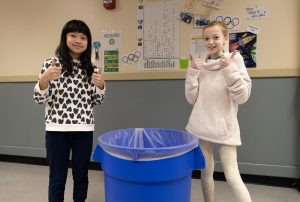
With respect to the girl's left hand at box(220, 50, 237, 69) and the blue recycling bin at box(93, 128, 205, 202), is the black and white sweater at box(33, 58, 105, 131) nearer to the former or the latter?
the blue recycling bin at box(93, 128, 205, 202)

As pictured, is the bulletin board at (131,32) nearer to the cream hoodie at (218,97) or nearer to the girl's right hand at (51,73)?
the cream hoodie at (218,97)

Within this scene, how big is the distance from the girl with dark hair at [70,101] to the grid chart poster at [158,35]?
0.76 meters

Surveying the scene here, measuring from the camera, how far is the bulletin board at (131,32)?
5.80ft

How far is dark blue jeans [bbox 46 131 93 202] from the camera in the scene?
1244 millimetres

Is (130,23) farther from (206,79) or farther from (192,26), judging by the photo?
(206,79)

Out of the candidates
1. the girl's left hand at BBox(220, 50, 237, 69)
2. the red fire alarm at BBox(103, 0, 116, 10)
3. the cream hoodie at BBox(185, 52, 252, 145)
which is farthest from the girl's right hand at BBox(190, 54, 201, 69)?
the red fire alarm at BBox(103, 0, 116, 10)

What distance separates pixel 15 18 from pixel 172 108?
1568 mm

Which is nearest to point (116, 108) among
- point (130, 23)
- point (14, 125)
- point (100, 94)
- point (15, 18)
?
point (130, 23)

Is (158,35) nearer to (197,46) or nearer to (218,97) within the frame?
(197,46)

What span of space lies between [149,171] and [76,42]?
0.71 meters

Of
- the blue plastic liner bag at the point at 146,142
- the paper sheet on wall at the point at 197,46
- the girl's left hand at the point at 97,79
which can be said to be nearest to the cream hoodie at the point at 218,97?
the blue plastic liner bag at the point at 146,142

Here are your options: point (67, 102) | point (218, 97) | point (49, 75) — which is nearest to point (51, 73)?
point (49, 75)

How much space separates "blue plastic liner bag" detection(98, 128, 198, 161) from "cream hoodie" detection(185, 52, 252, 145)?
13cm

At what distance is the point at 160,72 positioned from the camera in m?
1.99
